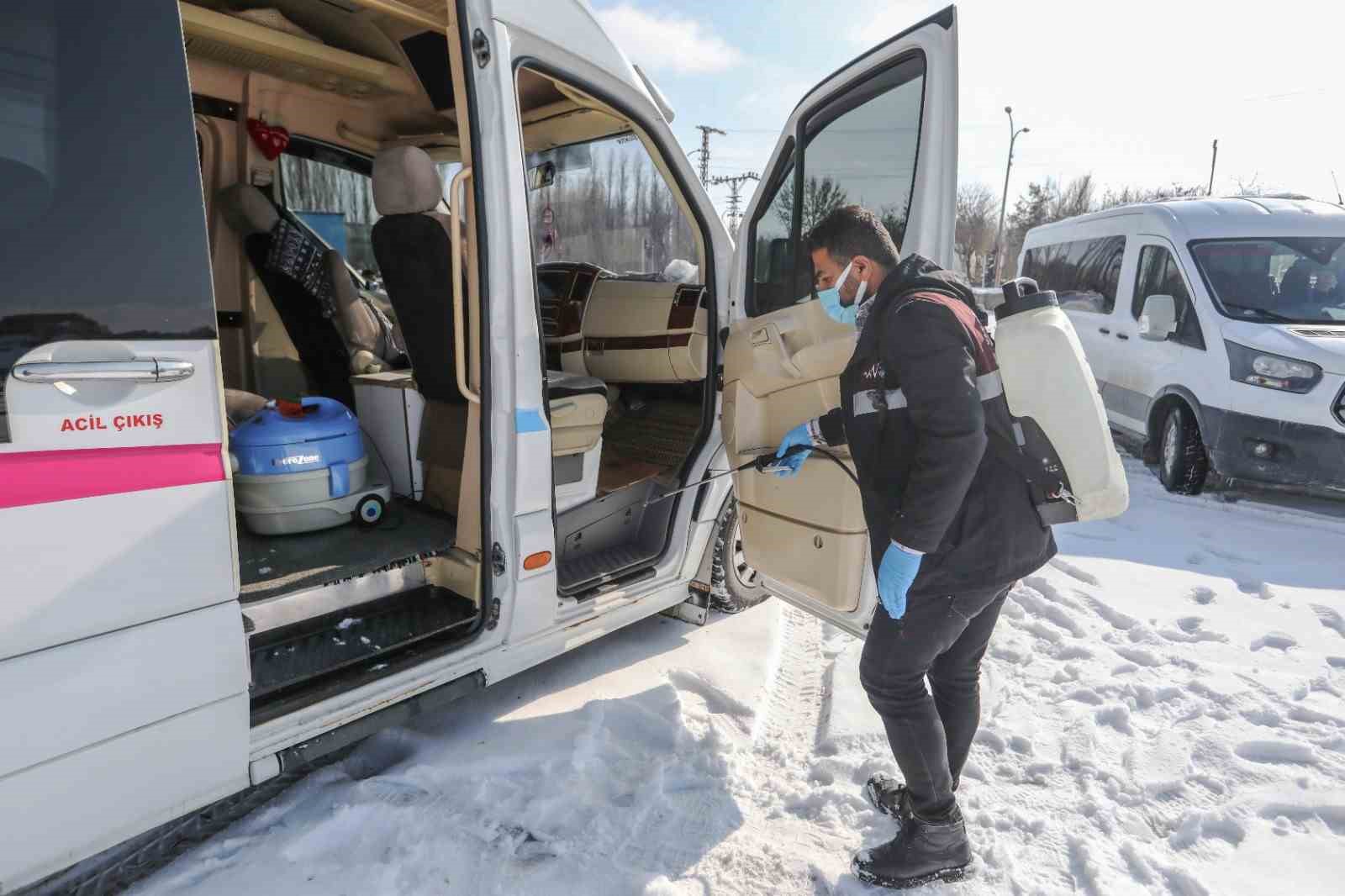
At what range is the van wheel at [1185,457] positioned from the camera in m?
6.15

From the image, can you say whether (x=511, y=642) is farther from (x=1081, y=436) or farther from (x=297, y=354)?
(x=297, y=354)

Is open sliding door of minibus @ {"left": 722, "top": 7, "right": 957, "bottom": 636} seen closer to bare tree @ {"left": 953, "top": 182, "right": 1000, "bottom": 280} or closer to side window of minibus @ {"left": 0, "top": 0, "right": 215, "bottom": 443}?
side window of minibus @ {"left": 0, "top": 0, "right": 215, "bottom": 443}

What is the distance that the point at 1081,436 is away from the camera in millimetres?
2043

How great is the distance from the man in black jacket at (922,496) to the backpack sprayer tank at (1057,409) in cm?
6

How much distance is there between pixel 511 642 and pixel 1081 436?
6.27ft

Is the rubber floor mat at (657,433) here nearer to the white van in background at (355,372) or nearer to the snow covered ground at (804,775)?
the white van in background at (355,372)

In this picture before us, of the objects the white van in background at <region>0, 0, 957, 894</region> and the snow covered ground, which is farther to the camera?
the snow covered ground

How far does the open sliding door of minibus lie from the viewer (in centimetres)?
268

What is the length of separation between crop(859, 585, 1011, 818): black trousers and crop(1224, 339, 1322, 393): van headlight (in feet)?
14.6

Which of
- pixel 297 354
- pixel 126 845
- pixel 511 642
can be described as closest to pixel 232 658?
pixel 126 845

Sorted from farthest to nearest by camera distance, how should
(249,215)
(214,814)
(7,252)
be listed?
(249,215)
(214,814)
(7,252)

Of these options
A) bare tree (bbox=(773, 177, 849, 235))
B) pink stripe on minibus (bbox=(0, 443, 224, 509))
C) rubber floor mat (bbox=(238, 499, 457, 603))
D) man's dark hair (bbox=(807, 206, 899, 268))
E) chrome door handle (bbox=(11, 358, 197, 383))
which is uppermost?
bare tree (bbox=(773, 177, 849, 235))

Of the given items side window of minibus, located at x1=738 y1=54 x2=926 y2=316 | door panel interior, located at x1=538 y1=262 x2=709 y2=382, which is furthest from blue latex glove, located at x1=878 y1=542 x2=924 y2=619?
door panel interior, located at x1=538 y1=262 x2=709 y2=382

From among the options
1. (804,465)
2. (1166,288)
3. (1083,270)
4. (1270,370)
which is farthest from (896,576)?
(1083,270)
